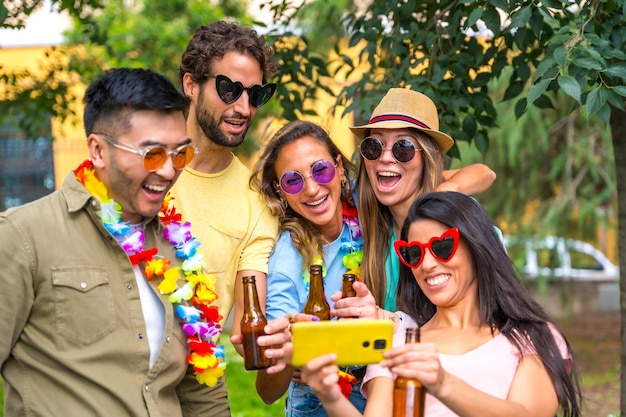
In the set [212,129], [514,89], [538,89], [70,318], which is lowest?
[70,318]

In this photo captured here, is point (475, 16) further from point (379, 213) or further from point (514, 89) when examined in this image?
point (514, 89)

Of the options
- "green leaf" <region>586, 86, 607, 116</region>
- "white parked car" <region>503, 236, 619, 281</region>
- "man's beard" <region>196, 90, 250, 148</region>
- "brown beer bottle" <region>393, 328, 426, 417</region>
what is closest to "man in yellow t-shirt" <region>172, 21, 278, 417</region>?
"man's beard" <region>196, 90, 250, 148</region>

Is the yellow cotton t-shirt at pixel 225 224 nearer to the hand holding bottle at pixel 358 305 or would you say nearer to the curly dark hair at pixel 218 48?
the curly dark hair at pixel 218 48

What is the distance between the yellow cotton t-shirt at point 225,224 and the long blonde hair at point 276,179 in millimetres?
47

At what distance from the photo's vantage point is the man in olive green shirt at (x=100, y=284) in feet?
8.41

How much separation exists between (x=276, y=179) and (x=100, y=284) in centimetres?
126

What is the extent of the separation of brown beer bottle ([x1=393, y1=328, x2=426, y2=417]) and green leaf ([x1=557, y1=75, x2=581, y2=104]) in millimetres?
1195

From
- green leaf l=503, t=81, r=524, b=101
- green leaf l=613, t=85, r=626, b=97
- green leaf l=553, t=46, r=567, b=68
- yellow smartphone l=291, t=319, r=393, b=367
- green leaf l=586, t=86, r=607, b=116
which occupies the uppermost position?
green leaf l=503, t=81, r=524, b=101

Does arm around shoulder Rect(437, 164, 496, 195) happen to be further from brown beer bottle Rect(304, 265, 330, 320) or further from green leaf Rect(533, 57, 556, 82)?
brown beer bottle Rect(304, 265, 330, 320)

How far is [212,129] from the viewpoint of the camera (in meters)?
3.68

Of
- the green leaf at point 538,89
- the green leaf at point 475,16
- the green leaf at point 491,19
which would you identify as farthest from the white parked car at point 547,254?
the green leaf at point 538,89

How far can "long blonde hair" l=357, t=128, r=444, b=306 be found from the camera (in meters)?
3.60

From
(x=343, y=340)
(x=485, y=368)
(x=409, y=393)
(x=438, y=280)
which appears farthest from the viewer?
(x=438, y=280)

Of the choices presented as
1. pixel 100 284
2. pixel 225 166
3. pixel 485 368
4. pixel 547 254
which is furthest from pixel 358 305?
pixel 547 254
